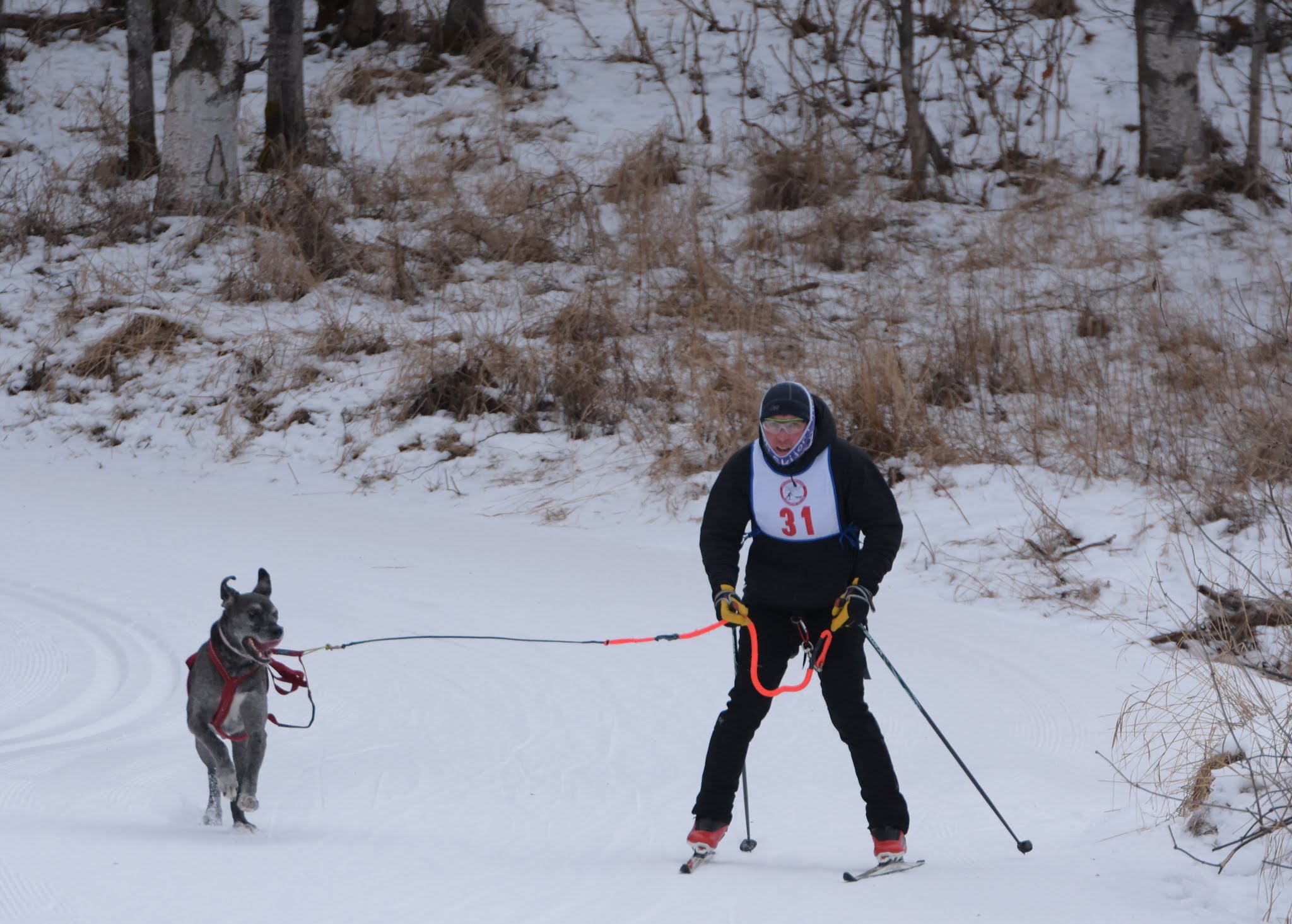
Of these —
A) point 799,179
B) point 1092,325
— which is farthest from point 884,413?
point 799,179

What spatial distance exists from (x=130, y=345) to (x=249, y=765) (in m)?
9.19

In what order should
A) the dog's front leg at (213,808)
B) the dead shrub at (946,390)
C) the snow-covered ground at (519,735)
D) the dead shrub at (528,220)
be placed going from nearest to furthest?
the snow-covered ground at (519,735)
the dog's front leg at (213,808)
the dead shrub at (946,390)
the dead shrub at (528,220)

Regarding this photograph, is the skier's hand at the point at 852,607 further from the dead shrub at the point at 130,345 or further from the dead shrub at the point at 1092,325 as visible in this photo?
the dead shrub at the point at 130,345

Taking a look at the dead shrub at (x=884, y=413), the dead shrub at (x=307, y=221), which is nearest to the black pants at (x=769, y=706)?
the dead shrub at (x=884, y=413)

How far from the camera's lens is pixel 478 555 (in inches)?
355

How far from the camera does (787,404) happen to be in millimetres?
4207

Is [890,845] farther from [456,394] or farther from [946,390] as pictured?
[456,394]

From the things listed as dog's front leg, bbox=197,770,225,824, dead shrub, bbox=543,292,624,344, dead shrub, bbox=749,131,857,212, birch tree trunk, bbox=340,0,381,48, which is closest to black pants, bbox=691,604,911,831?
dog's front leg, bbox=197,770,225,824

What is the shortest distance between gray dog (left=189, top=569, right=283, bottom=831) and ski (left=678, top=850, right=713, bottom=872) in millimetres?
1525

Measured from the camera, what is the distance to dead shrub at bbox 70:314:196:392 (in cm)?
1245

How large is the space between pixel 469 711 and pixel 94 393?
7626 mm

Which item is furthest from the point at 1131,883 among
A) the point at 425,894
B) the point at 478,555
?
the point at 478,555

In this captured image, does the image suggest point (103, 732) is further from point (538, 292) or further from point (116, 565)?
point (538, 292)

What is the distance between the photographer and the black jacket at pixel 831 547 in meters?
4.32
